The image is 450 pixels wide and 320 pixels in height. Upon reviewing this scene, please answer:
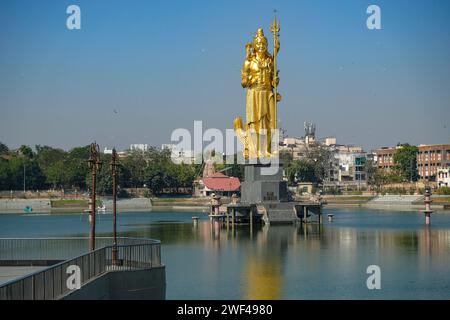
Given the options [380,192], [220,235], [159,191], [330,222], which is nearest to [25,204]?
[159,191]

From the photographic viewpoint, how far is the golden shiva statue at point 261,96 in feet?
197

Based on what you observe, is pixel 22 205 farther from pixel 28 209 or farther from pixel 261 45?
pixel 261 45

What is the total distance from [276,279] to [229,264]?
5051 mm

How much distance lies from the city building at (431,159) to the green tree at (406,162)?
228 cm

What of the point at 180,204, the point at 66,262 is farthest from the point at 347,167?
the point at 66,262

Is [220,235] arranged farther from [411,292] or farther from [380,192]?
[380,192]

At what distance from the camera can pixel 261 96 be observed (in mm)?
60094

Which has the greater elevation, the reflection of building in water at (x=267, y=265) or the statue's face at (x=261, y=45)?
the statue's face at (x=261, y=45)

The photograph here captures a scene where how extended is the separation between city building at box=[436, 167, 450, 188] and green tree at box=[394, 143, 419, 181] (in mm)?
3728

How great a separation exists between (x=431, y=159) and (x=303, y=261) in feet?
350

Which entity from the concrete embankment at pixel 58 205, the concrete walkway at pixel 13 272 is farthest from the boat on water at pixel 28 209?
the concrete walkway at pixel 13 272

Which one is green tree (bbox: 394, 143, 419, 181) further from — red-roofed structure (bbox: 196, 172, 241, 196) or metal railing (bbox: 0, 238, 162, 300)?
metal railing (bbox: 0, 238, 162, 300)

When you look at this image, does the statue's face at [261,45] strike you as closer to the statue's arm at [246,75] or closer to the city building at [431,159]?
the statue's arm at [246,75]

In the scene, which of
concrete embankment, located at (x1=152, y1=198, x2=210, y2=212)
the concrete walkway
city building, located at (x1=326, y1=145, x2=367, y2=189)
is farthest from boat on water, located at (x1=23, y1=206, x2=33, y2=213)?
the concrete walkway
